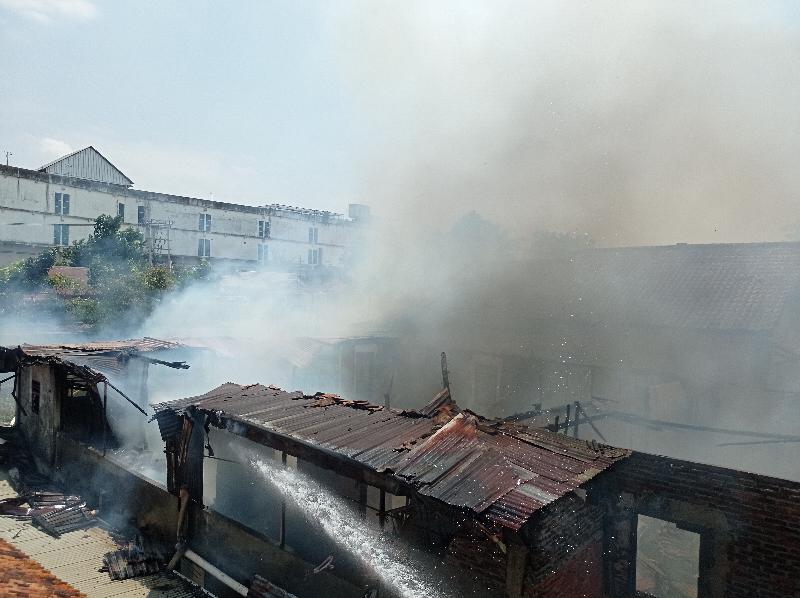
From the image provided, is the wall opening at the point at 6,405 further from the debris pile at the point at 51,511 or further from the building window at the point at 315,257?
the building window at the point at 315,257

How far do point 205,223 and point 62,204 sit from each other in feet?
32.2

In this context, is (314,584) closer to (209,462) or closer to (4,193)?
(209,462)

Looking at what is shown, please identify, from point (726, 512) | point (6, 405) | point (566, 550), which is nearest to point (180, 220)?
point (6, 405)

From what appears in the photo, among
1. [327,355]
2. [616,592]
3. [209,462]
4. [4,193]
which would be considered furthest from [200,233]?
[616,592]

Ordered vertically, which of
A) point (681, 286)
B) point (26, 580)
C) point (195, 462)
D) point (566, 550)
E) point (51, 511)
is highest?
point (681, 286)

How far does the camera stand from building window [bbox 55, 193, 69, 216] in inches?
1469

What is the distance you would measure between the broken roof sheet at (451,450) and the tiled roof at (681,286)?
42.2 feet

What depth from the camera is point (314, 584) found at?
810cm

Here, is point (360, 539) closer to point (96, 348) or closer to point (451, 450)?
point (451, 450)

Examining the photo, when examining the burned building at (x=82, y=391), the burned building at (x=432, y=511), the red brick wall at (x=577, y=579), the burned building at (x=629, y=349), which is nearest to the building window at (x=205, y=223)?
the burned building at (x=629, y=349)

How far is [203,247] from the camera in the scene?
143ft

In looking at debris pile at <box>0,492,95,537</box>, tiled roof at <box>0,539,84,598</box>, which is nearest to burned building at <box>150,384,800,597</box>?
tiled roof at <box>0,539,84,598</box>

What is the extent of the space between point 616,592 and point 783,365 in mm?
11723

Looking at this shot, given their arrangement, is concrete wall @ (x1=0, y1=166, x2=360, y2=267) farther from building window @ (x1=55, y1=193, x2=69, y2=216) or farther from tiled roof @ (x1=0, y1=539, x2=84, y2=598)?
tiled roof @ (x1=0, y1=539, x2=84, y2=598)
